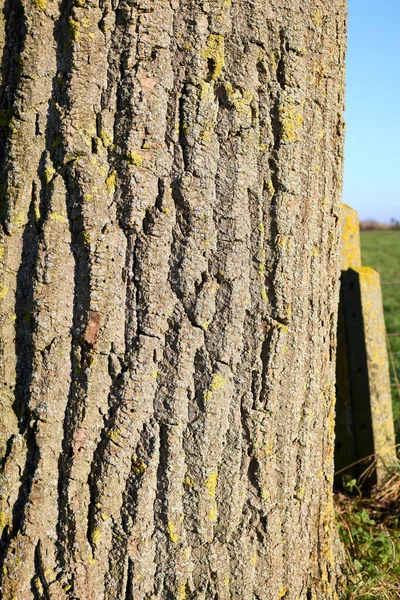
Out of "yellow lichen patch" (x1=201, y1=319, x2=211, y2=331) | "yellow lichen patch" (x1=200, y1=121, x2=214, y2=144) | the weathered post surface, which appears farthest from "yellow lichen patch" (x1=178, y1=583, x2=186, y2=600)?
the weathered post surface

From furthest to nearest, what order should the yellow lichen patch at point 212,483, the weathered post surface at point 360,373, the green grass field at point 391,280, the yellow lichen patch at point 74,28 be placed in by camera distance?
1. the green grass field at point 391,280
2. the weathered post surface at point 360,373
3. the yellow lichen patch at point 212,483
4. the yellow lichen patch at point 74,28

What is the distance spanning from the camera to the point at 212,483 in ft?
5.68

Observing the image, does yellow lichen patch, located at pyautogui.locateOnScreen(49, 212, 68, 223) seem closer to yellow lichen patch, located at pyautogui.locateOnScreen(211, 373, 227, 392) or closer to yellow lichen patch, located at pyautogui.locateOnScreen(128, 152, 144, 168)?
yellow lichen patch, located at pyautogui.locateOnScreen(128, 152, 144, 168)

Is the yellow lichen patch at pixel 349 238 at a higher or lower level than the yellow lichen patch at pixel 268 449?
higher

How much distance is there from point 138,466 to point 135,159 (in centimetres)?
87

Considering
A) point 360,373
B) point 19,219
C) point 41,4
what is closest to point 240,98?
point 41,4

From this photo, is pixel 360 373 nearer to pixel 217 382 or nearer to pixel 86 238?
pixel 217 382

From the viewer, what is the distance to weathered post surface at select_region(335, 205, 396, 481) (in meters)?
3.45

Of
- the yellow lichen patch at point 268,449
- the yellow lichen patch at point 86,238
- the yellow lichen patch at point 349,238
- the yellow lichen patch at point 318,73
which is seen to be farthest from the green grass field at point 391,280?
the yellow lichen patch at point 86,238

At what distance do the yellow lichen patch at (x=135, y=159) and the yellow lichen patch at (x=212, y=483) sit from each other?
91 cm

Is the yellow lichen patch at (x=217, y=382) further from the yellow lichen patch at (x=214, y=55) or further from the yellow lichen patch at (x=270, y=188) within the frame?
the yellow lichen patch at (x=214, y=55)

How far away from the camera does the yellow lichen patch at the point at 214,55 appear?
1628 mm

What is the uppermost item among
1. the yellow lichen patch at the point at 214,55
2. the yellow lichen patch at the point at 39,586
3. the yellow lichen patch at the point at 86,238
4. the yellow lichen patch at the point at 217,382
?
the yellow lichen patch at the point at 214,55

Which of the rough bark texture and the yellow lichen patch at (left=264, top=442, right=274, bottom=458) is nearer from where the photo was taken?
the rough bark texture
